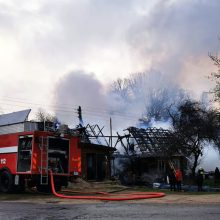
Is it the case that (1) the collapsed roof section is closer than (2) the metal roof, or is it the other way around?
(2) the metal roof

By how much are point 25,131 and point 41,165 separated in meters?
1.62

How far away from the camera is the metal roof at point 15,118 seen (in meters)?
19.5

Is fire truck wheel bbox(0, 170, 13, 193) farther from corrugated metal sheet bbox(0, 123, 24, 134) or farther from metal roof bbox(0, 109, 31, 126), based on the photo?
metal roof bbox(0, 109, 31, 126)

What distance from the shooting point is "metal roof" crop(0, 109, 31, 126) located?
19.5 meters

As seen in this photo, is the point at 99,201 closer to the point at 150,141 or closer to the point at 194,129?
the point at 194,129

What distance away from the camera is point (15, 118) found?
19.9 m

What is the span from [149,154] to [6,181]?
2022 cm

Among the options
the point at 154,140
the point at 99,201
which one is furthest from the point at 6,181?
the point at 154,140

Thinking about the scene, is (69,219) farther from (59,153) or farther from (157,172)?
(157,172)

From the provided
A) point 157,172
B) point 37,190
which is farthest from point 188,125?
point 37,190

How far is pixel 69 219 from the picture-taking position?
10.0m

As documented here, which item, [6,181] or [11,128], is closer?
[6,181]

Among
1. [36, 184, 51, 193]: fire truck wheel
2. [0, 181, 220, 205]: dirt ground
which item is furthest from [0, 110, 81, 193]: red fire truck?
[0, 181, 220, 205]: dirt ground

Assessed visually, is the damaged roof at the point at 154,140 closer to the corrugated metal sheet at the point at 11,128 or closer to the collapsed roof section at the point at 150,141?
the collapsed roof section at the point at 150,141
